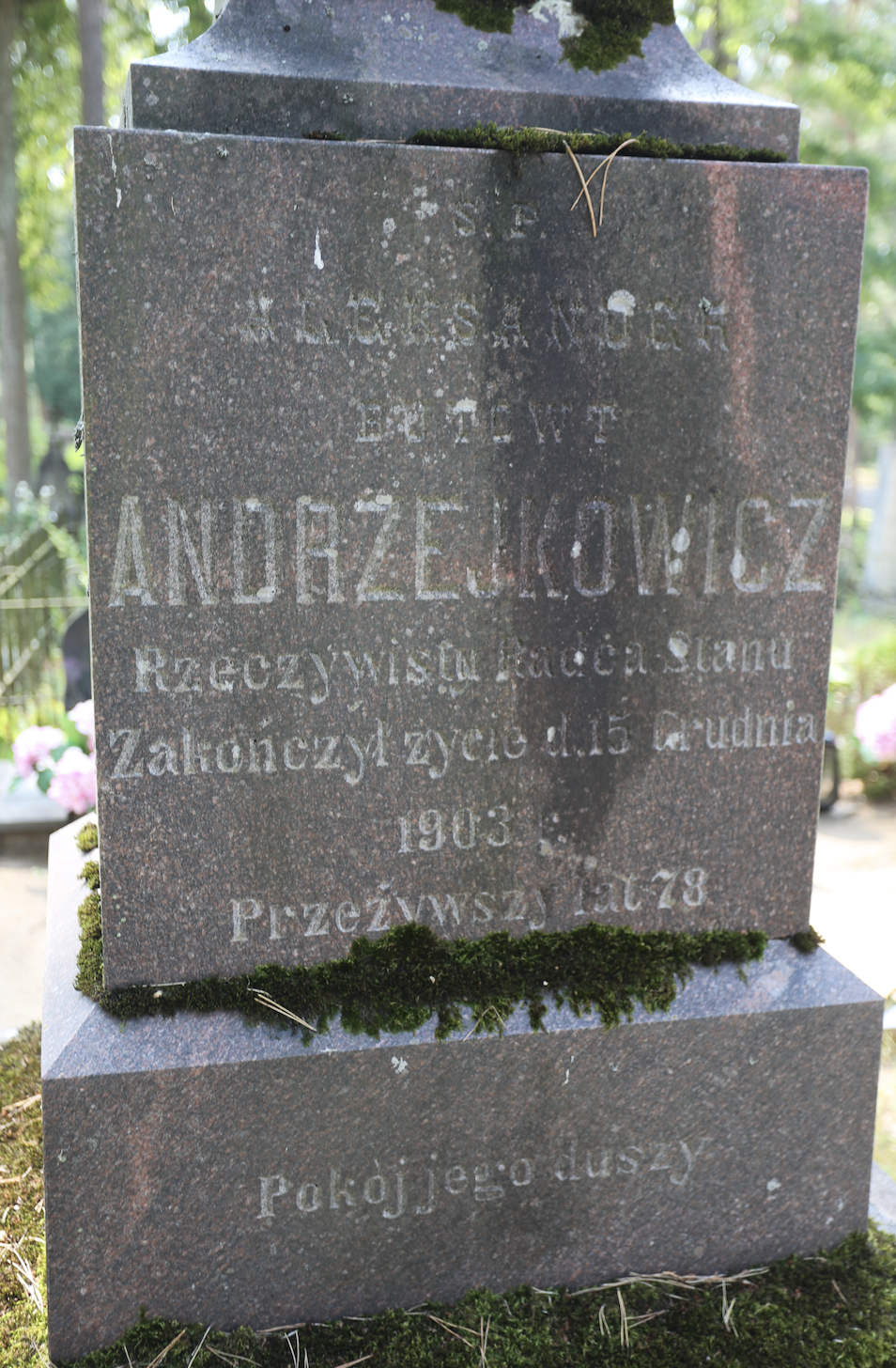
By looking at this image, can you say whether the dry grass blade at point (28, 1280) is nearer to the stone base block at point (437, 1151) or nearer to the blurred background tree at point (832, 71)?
the stone base block at point (437, 1151)

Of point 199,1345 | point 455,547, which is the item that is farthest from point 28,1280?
point 455,547

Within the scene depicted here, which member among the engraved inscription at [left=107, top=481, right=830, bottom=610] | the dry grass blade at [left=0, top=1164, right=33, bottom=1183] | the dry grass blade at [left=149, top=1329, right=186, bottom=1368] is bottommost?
the dry grass blade at [left=0, top=1164, right=33, bottom=1183]

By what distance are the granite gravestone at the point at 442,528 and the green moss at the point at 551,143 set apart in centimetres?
4

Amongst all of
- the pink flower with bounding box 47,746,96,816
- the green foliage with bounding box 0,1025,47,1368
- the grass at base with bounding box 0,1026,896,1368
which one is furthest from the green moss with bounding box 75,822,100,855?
the pink flower with bounding box 47,746,96,816

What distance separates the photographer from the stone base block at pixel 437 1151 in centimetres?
221

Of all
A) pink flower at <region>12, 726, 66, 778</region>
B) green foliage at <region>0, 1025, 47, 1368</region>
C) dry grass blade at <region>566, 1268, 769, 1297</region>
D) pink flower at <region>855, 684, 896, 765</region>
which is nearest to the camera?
green foliage at <region>0, 1025, 47, 1368</region>

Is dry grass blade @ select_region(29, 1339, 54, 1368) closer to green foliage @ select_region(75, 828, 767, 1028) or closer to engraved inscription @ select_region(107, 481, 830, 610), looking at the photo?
green foliage @ select_region(75, 828, 767, 1028)

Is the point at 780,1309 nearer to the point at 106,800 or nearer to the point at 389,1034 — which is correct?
the point at 389,1034

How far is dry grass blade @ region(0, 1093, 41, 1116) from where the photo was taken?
306 cm

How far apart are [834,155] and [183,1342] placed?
53.9 feet

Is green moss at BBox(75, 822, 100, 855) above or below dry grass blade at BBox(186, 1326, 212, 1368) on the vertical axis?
above

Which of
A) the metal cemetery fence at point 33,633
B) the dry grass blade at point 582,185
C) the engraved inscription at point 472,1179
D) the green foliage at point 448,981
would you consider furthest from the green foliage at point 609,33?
the metal cemetery fence at point 33,633

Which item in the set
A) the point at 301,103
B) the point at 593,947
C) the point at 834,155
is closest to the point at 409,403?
the point at 301,103

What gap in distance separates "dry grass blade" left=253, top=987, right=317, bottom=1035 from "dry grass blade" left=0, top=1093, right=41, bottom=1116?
125 cm
